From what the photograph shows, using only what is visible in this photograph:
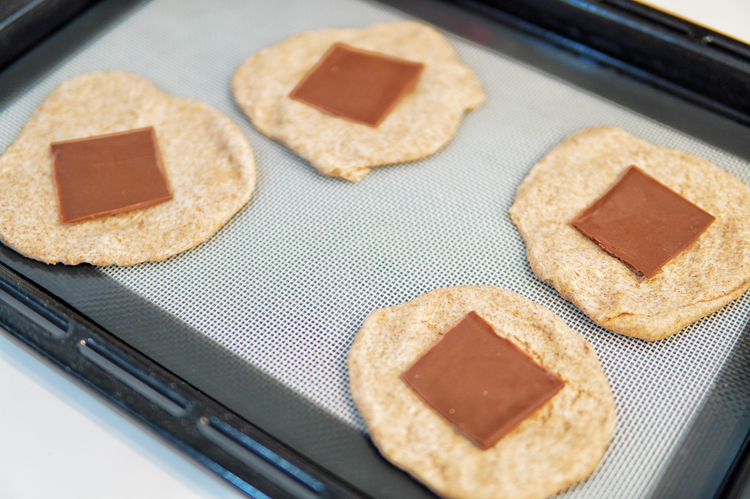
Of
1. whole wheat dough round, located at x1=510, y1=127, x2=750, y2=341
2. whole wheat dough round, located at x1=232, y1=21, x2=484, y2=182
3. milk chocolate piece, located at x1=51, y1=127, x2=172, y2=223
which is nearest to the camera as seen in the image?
whole wheat dough round, located at x1=510, y1=127, x2=750, y2=341

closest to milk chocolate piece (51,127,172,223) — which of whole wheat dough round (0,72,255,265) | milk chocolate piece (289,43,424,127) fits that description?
whole wheat dough round (0,72,255,265)

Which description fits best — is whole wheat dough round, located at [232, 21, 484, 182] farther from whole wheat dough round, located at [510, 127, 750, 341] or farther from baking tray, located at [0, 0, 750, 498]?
whole wheat dough round, located at [510, 127, 750, 341]

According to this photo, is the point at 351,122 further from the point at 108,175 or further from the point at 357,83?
the point at 108,175

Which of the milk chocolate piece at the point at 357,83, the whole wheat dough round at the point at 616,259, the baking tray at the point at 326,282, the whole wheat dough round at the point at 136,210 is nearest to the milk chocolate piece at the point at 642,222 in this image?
the whole wheat dough round at the point at 616,259

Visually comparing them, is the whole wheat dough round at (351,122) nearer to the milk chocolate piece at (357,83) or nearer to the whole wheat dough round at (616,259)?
the milk chocolate piece at (357,83)

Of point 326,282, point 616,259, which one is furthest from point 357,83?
point 616,259

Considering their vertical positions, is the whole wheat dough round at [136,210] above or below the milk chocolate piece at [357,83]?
below
